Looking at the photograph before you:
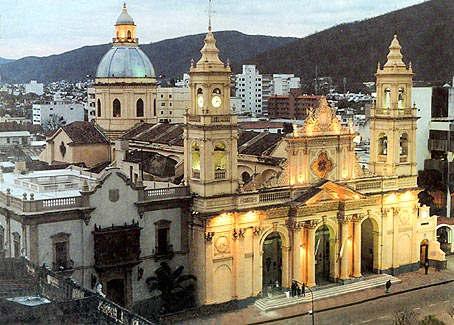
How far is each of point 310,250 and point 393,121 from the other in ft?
30.9

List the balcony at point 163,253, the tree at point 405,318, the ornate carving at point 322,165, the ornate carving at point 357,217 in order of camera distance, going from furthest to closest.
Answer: the ornate carving at point 357,217 < the ornate carving at point 322,165 < the balcony at point 163,253 < the tree at point 405,318

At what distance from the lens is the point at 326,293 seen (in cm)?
4262

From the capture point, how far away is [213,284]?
130ft

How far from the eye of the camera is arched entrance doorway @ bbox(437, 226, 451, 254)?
52.7 m

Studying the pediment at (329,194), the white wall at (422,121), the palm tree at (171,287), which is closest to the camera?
the palm tree at (171,287)

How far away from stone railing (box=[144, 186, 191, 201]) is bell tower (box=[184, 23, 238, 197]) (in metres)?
0.42

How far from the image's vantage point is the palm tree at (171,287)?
38.9 m

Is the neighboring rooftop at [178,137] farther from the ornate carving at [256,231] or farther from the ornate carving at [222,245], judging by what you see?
the ornate carving at [222,245]

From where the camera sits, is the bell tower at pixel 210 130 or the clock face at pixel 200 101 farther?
the clock face at pixel 200 101

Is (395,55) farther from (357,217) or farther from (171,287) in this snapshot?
(171,287)

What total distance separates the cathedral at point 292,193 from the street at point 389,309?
3084 mm

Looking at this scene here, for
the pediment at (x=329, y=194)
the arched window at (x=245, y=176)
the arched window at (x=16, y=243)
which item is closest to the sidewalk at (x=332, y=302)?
the pediment at (x=329, y=194)

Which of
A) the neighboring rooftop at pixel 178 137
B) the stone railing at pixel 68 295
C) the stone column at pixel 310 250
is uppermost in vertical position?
the neighboring rooftop at pixel 178 137

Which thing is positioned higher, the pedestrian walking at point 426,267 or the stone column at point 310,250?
the stone column at point 310,250
